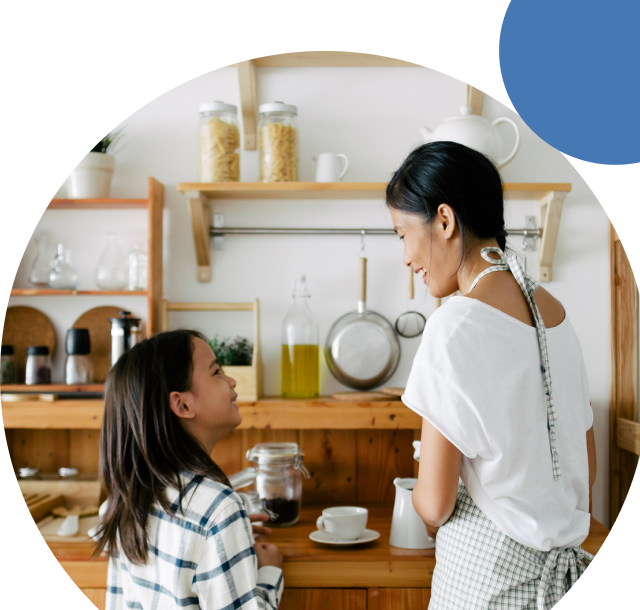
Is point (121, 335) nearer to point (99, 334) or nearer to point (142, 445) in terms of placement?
point (99, 334)

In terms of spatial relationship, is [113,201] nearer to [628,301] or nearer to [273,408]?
[273,408]

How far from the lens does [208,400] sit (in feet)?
3.65

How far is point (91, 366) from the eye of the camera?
1.80 m

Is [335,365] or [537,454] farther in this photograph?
[335,365]

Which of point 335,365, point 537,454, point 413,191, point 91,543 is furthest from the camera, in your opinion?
point 335,365

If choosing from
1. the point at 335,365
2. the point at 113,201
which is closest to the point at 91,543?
the point at 335,365

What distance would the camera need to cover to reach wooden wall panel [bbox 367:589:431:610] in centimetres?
138

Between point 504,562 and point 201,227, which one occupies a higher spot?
point 201,227

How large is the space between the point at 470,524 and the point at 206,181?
3.96ft

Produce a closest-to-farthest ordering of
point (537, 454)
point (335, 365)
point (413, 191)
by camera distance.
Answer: point (537, 454)
point (413, 191)
point (335, 365)

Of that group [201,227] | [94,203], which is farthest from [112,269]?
[201,227]

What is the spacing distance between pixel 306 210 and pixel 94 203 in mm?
619

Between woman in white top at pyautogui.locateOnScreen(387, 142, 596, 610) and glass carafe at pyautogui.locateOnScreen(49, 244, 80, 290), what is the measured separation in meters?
1.19

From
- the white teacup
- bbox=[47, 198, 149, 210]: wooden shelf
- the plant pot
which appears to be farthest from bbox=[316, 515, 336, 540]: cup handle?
the plant pot
